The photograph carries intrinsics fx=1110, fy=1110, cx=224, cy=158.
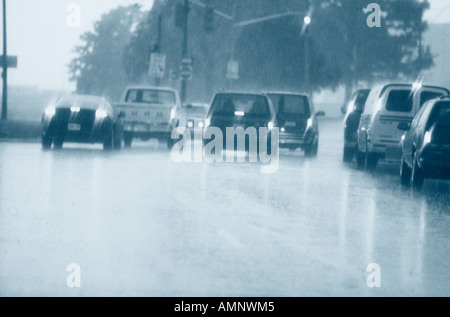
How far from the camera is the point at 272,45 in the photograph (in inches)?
3214

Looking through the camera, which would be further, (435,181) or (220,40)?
(220,40)

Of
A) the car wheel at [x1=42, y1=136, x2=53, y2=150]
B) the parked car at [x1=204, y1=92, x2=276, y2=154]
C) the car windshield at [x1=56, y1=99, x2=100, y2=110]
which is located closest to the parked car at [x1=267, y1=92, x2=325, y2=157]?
the parked car at [x1=204, y1=92, x2=276, y2=154]

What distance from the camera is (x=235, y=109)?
29.9m

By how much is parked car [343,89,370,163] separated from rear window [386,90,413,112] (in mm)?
3438

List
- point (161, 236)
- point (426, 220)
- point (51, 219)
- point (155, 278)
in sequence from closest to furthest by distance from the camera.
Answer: point (155, 278) → point (161, 236) → point (51, 219) → point (426, 220)

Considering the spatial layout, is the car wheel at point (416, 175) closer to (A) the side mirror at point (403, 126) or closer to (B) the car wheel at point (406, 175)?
(B) the car wheel at point (406, 175)

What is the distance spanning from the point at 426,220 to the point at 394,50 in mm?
94739

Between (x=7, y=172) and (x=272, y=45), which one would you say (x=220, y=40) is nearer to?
(x=272, y=45)

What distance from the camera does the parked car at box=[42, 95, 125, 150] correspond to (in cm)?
3042

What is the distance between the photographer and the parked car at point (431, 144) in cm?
1970

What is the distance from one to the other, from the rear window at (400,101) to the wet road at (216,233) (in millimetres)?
Result: 2547

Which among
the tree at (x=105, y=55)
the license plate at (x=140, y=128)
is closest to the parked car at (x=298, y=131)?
the license plate at (x=140, y=128)

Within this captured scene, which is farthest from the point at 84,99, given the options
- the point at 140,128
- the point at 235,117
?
the point at 235,117

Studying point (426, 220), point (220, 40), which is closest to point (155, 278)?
point (426, 220)
